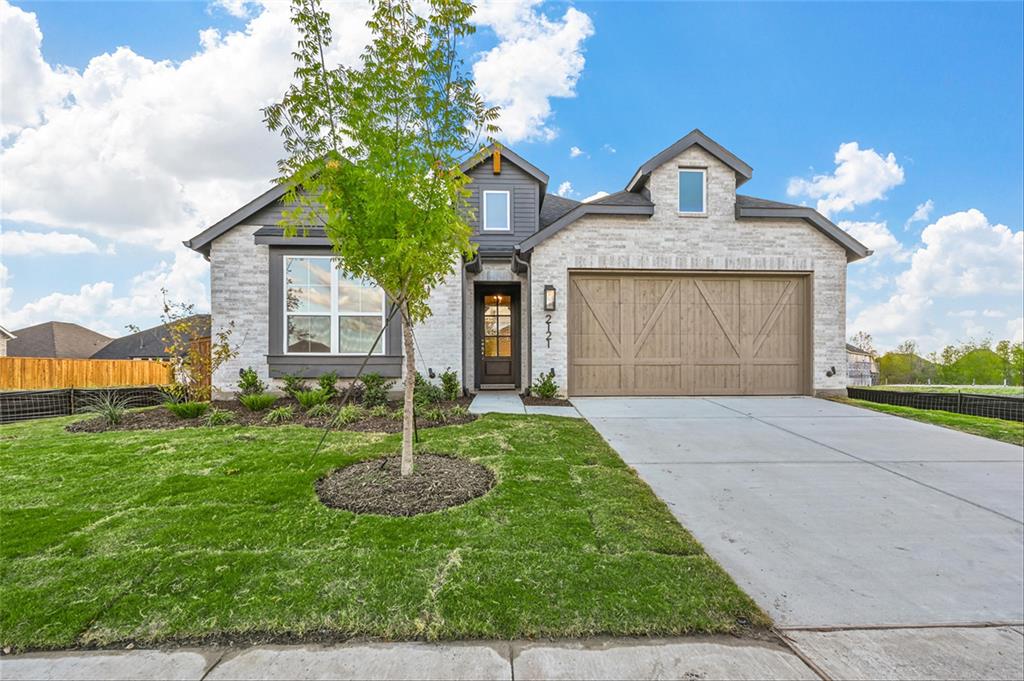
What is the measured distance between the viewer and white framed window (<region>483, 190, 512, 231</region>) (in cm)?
988

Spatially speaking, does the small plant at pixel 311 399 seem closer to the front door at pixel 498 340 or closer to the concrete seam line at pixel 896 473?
the front door at pixel 498 340

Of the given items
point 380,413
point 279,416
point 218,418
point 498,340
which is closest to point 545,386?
point 498,340

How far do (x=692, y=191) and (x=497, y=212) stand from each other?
14.2 ft

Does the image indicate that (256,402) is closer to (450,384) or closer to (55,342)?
(450,384)

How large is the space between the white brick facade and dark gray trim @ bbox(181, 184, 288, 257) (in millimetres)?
5439

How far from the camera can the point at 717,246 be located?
8.79 metres

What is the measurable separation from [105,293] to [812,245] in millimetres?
23725

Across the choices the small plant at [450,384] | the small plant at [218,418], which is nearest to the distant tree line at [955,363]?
the small plant at [450,384]

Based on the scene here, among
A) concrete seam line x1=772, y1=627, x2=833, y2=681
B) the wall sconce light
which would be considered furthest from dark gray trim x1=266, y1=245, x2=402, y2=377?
concrete seam line x1=772, y1=627, x2=833, y2=681

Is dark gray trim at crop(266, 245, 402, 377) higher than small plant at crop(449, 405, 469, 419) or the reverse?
higher

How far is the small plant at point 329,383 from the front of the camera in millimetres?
7938

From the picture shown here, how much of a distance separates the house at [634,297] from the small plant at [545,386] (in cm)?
16

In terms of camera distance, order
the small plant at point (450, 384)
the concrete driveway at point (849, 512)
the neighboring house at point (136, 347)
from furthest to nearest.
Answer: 1. the neighboring house at point (136, 347)
2. the small plant at point (450, 384)
3. the concrete driveway at point (849, 512)

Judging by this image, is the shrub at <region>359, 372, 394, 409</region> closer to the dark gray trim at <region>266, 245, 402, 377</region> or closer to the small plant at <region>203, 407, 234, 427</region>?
the dark gray trim at <region>266, 245, 402, 377</region>
